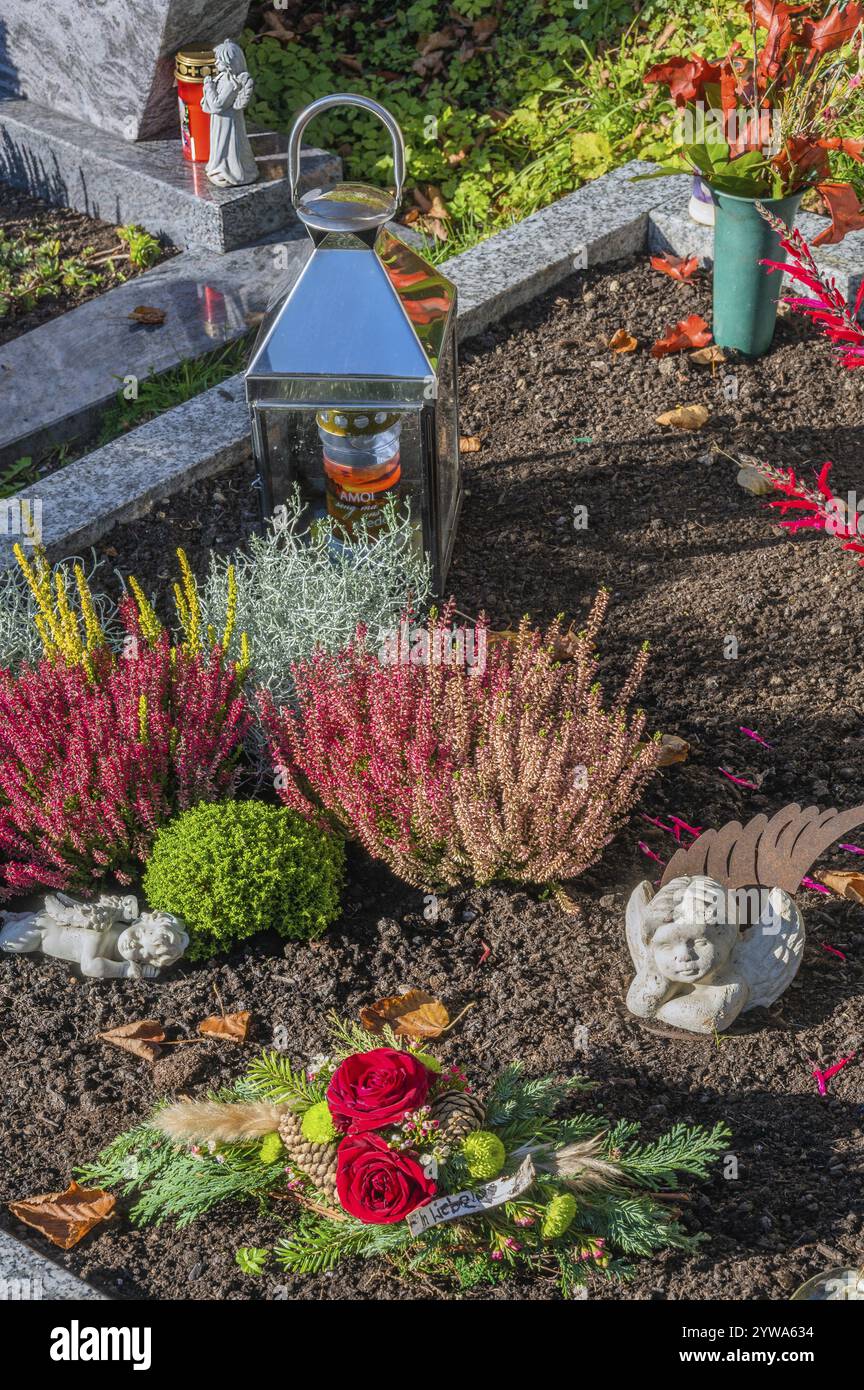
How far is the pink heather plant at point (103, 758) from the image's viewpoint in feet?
10.8

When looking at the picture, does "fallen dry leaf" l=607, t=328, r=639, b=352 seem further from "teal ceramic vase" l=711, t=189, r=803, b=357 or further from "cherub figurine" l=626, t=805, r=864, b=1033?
"cherub figurine" l=626, t=805, r=864, b=1033

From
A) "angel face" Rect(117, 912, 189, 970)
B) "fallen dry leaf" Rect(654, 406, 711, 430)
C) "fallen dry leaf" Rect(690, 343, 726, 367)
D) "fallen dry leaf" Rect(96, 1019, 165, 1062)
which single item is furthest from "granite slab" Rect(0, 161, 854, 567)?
"fallen dry leaf" Rect(96, 1019, 165, 1062)

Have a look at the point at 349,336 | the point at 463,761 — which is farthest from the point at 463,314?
the point at 463,761

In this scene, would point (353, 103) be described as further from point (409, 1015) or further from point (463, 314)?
point (409, 1015)

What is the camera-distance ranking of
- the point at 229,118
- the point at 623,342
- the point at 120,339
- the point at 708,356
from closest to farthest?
1. the point at 708,356
2. the point at 623,342
3. the point at 120,339
4. the point at 229,118

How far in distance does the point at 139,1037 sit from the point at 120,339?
10.8ft

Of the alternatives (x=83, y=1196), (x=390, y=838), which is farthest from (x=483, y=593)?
(x=83, y=1196)

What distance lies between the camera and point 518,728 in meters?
3.39

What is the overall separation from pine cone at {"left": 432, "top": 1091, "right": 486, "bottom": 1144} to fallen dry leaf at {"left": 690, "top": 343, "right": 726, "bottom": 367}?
302 centimetres

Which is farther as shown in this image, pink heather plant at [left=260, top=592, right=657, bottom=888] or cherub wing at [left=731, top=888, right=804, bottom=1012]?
pink heather plant at [left=260, top=592, right=657, bottom=888]

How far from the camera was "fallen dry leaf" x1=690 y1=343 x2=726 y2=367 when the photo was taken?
4.89m

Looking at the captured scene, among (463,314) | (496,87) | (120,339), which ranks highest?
(496,87)

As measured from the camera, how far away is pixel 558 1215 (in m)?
2.47

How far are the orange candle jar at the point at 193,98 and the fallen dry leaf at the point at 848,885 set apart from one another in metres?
4.29
